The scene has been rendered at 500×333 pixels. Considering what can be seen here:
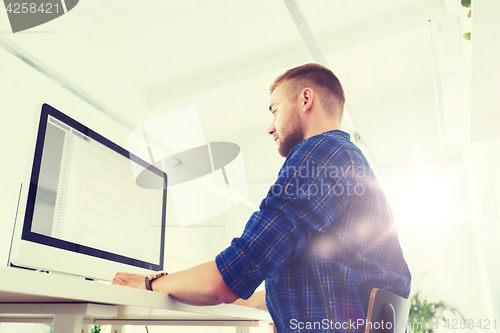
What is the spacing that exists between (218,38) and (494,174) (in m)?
3.10

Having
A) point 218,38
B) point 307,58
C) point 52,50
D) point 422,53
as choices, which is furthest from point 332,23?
point 52,50

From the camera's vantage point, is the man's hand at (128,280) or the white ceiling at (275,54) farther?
the white ceiling at (275,54)

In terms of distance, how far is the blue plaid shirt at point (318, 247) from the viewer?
2.23 ft

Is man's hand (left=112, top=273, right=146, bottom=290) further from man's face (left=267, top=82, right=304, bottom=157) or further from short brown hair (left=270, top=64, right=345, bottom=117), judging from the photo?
short brown hair (left=270, top=64, right=345, bottom=117)

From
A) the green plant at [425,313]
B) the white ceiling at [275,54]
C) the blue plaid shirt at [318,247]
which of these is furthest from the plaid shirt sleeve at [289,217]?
the green plant at [425,313]

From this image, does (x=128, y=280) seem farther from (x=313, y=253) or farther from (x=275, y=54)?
(x=275, y=54)

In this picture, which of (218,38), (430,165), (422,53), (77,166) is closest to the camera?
(77,166)

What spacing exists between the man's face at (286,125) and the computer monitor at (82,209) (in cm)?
47

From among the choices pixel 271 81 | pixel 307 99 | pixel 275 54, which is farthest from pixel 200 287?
pixel 271 81

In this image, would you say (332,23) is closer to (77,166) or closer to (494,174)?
(494,174)

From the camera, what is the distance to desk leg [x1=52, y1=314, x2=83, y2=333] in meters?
0.55

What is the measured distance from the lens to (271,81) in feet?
17.2

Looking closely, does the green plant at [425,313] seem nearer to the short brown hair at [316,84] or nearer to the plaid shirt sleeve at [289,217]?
the short brown hair at [316,84]

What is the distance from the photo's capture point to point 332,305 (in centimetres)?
70
